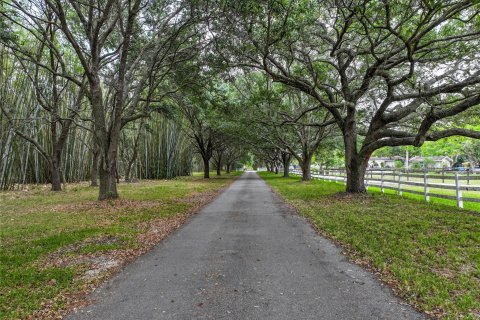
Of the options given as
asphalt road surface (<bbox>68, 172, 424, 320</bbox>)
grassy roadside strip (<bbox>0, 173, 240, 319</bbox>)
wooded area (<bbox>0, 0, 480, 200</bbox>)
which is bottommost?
asphalt road surface (<bbox>68, 172, 424, 320</bbox>)

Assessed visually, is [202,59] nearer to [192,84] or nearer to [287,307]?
[192,84]

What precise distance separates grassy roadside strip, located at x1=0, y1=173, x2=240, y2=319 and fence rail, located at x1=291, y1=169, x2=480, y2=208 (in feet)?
25.0

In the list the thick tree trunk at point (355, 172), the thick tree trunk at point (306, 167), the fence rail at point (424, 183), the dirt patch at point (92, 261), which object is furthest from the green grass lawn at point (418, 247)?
the thick tree trunk at point (306, 167)

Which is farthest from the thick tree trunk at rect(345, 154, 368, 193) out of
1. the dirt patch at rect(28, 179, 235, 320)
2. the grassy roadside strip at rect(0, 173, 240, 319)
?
the dirt patch at rect(28, 179, 235, 320)

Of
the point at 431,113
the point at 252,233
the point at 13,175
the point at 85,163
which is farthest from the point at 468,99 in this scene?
the point at 85,163

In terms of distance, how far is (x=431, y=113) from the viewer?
8836mm

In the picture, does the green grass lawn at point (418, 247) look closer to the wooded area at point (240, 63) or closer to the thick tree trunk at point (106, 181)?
the wooded area at point (240, 63)

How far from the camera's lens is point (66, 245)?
5.59 m

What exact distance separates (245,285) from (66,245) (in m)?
3.63

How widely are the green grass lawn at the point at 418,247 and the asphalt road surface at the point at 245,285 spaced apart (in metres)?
0.32

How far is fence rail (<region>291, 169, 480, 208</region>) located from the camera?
8.66 m

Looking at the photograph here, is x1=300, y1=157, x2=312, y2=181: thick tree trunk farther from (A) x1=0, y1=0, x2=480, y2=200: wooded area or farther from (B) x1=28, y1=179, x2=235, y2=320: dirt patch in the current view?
(B) x1=28, y1=179, x2=235, y2=320: dirt patch

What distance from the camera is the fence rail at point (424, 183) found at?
866 cm

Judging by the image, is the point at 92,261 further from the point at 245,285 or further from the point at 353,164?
the point at 353,164
